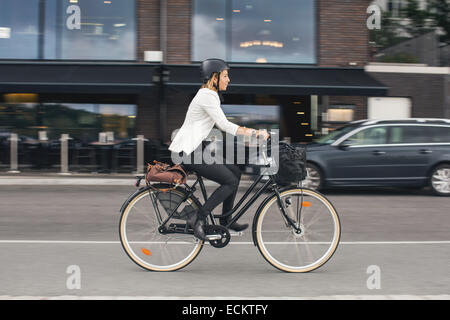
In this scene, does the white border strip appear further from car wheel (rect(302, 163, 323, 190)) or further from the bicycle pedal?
the bicycle pedal

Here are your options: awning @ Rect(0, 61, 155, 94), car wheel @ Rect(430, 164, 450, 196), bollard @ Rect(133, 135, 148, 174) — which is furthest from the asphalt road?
awning @ Rect(0, 61, 155, 94)

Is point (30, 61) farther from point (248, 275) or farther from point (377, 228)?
point (248, 275)

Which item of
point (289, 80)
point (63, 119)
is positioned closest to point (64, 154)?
point (63, 119)

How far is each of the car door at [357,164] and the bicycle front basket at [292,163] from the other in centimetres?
701

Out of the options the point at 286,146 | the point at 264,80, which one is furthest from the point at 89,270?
the point at 264,80

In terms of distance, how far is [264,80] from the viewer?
17125mm

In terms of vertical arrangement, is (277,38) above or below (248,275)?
above

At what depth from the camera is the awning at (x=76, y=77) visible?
644 inches

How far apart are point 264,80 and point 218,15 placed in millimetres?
3003

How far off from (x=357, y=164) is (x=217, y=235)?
7.40m

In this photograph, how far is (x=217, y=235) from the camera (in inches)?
191

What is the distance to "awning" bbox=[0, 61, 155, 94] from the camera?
1636cm

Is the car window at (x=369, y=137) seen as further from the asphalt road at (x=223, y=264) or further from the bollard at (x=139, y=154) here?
the bollard at (x=139, y=154)

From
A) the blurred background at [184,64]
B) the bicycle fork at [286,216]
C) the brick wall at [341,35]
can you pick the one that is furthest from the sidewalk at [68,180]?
the bicycle fork at [286,216]
